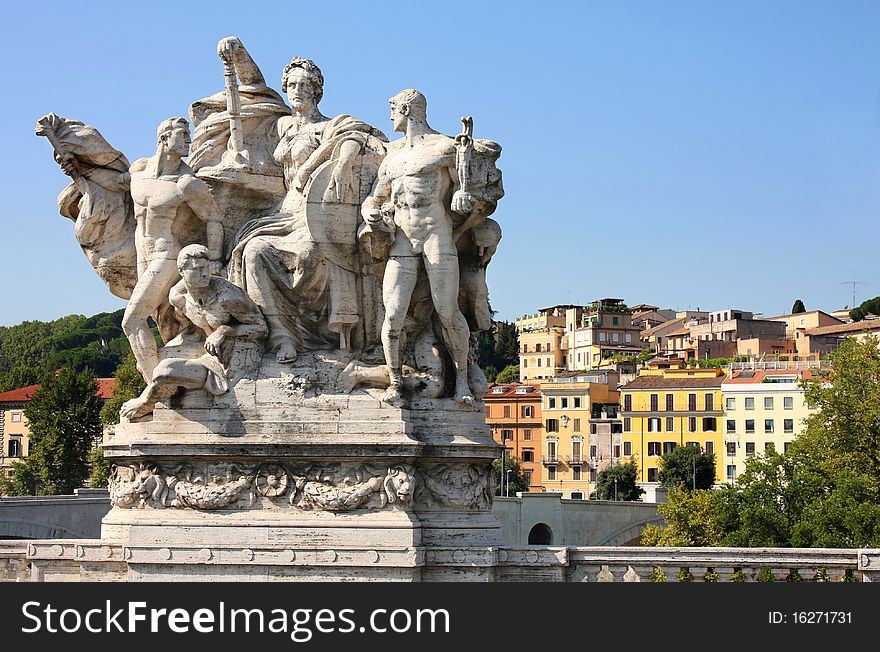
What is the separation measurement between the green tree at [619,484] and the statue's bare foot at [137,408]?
2293 inches

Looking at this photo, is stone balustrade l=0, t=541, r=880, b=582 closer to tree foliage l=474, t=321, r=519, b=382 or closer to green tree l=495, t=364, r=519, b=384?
green tree l=495, t=364, r=519, b=384

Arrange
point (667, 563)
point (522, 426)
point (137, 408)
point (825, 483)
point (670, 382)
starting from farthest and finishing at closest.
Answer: point (522, 426)
point (670, 382)
point (825, 483)
point (137, 408)
point (667, 563)

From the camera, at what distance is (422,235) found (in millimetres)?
14469

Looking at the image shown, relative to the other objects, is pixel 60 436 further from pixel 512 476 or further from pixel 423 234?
pixel 423 234

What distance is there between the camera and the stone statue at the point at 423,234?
14.4 metres

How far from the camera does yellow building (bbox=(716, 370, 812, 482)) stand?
66.8 meters

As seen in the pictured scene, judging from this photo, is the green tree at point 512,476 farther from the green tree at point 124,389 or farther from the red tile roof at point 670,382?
→ the green tree at point 124,389

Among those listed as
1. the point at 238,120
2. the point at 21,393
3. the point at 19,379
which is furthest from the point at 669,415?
the point at 238,120

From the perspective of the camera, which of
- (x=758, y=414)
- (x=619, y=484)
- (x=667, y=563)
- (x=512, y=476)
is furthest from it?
(x=512, y=476)

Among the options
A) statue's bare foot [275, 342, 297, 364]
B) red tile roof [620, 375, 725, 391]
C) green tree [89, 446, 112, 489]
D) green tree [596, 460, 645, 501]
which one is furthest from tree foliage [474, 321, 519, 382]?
statue's bare foot [275, 342, 297, 364]

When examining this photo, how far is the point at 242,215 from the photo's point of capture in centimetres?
1565

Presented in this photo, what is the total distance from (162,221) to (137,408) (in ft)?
6.91
